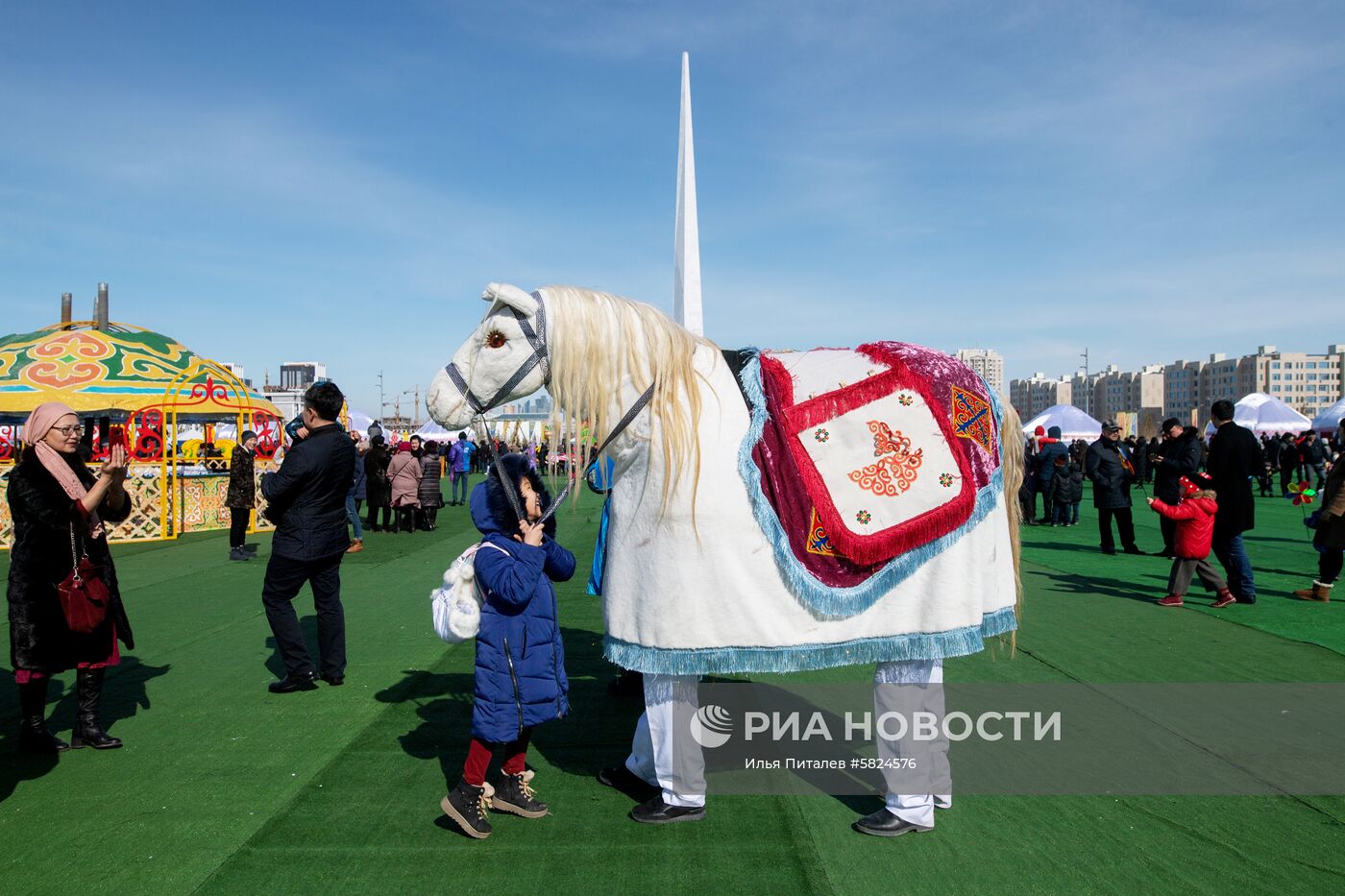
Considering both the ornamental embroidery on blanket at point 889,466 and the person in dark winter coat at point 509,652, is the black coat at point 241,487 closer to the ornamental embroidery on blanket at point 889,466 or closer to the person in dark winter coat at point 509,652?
the person in dark winter coat at point 509,652

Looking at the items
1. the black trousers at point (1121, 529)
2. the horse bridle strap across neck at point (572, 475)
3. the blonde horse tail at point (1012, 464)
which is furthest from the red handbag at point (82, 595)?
the black trousers at point (1121, 529)

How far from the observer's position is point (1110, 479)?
10.1 m

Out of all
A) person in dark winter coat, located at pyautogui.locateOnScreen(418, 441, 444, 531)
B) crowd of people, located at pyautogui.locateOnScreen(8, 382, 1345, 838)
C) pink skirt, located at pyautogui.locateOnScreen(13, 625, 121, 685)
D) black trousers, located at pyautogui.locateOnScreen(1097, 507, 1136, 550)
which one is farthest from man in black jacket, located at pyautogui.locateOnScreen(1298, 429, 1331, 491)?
pink skirt, located at pyautogui.locateOnScreen(13, 625, 121, 685)

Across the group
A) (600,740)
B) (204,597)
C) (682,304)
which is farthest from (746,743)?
(682,304)

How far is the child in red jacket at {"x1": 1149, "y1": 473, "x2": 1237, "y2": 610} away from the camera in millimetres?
6660

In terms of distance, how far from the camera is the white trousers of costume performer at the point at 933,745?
9.57ft

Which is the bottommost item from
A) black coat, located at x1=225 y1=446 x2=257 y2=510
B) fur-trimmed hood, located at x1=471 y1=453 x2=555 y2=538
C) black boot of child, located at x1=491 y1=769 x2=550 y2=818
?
black boot of child, located at x1=491 y1=769 x2=550 y2=818

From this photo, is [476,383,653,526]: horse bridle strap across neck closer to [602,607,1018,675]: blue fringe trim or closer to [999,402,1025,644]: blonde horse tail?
[602,607,1018,675]: blue fringe trim

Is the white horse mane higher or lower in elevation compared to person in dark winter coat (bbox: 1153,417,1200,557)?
higher

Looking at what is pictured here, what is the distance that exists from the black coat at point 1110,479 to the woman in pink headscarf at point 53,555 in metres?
9.56

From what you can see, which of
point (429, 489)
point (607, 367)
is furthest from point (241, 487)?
point (607, 367)

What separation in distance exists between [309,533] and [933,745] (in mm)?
3360

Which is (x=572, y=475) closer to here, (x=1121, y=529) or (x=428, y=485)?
(x=1121, y=529)

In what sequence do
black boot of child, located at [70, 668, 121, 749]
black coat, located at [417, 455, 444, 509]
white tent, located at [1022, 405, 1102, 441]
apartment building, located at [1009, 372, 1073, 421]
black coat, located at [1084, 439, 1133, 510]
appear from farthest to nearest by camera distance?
apartment building, located at [1009, 372, 1073, 421], white tent, located at [1022, 405, 1102, 441], black coat, located at [417, 455, 444, 509], black coat, located at [1084, 439, 1133, 510], black boot of child, located at [70, 668, 121, 749]
